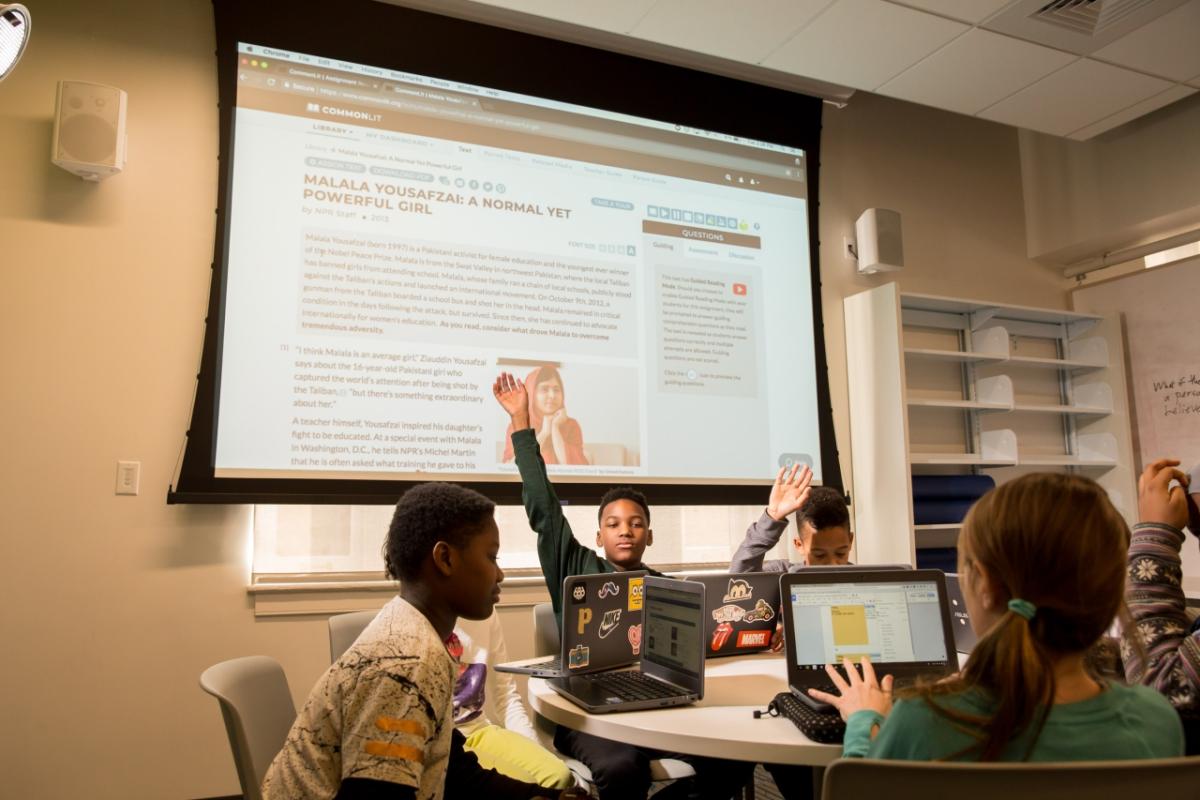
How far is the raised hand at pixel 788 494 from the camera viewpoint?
248 cm

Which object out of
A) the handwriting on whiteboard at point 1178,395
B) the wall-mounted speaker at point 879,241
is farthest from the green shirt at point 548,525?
the handwriting on whiteboard at point 1178,395

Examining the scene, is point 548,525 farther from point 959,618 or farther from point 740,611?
point 959,618

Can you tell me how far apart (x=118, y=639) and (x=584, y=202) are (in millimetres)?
2459

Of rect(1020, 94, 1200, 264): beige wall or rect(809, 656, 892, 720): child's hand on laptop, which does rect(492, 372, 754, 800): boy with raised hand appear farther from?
rect(1020, 94, 1200, 264): beige wall

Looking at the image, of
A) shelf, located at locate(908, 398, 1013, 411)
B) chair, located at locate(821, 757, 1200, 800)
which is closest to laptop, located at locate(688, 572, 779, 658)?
chair, located at locate(821, 757, 1200, 800)

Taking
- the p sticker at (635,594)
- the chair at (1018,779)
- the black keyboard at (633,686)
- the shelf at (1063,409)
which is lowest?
the black keyboard at (633,686)

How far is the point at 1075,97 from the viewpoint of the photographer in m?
3.92

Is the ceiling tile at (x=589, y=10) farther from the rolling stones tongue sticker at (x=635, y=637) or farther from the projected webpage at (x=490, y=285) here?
the rolling stones tongue sticker at (x=635, y=637)

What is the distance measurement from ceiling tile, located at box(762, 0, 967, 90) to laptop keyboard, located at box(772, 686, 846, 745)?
8.93ft

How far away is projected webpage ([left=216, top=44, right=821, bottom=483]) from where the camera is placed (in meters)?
3.05

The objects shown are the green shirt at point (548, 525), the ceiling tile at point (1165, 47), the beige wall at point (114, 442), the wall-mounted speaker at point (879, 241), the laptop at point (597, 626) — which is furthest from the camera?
the wall-mounted speaker at point (879, 241)

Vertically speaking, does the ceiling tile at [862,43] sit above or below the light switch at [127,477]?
above

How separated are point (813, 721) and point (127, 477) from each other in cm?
253

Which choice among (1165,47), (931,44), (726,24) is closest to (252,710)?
(726,24)
